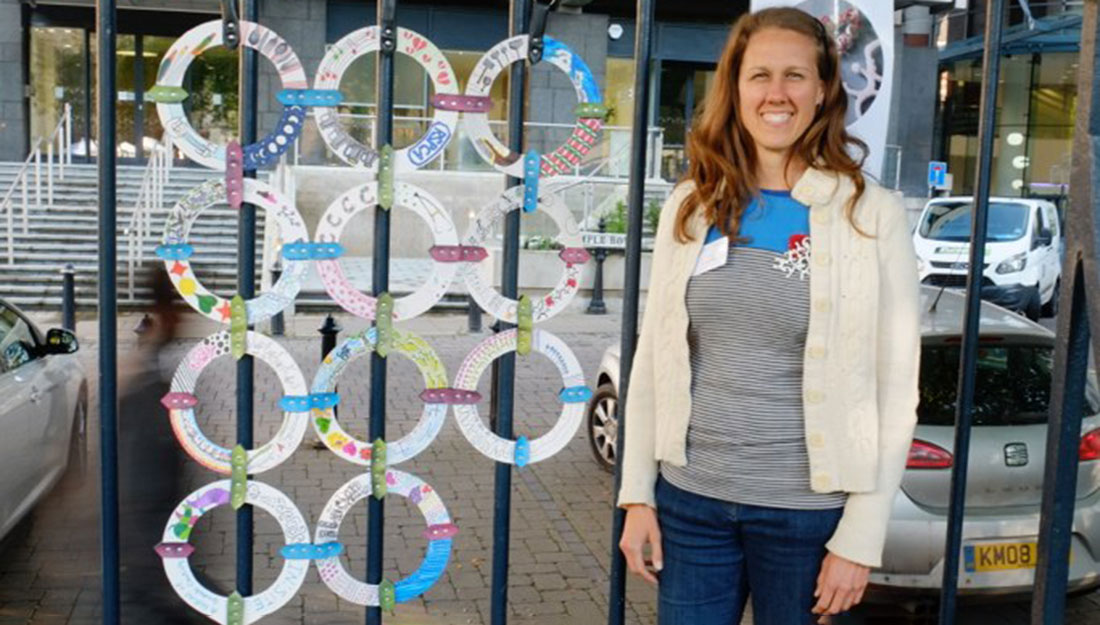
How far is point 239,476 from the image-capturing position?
95.8 inches

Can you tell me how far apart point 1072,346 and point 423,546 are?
4.48 meters

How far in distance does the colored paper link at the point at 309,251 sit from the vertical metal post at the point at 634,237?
2.11 ft

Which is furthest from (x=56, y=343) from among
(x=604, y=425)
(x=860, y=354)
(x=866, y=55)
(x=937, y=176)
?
(x=937, y=176)

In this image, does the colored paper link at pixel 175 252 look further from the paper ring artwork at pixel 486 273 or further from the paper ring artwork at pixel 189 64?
the paper ring artwork at pixel 486 273

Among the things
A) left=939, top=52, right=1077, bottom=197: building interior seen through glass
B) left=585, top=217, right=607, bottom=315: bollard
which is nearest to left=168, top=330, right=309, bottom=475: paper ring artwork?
left=585, top=217, right=607, bottom=315: bollard

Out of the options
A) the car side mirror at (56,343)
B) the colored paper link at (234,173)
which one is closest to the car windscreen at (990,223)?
the car side mirror at (56,343)

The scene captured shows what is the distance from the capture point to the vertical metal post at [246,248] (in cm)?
234

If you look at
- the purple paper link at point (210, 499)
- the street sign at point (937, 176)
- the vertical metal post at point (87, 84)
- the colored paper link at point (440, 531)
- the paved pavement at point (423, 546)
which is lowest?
the paved pavement at point (423, 546)

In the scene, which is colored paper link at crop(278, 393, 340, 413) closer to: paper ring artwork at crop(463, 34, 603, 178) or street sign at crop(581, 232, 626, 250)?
paper ring artwork at crop(463, 34, 603, 178)

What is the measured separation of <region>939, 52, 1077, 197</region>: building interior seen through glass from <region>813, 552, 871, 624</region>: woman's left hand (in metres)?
37.3

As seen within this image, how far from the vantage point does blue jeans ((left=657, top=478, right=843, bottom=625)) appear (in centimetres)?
230

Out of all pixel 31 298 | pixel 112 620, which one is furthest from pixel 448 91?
pixel 31 298

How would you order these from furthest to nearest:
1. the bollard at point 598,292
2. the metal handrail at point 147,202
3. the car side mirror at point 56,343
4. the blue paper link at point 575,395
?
the bollard at point 598,292 < the metal handrail at point 147,202 < the car side mirror at point 56,343 < the blue paper link at point 575,395

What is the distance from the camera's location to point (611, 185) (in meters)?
18.7
